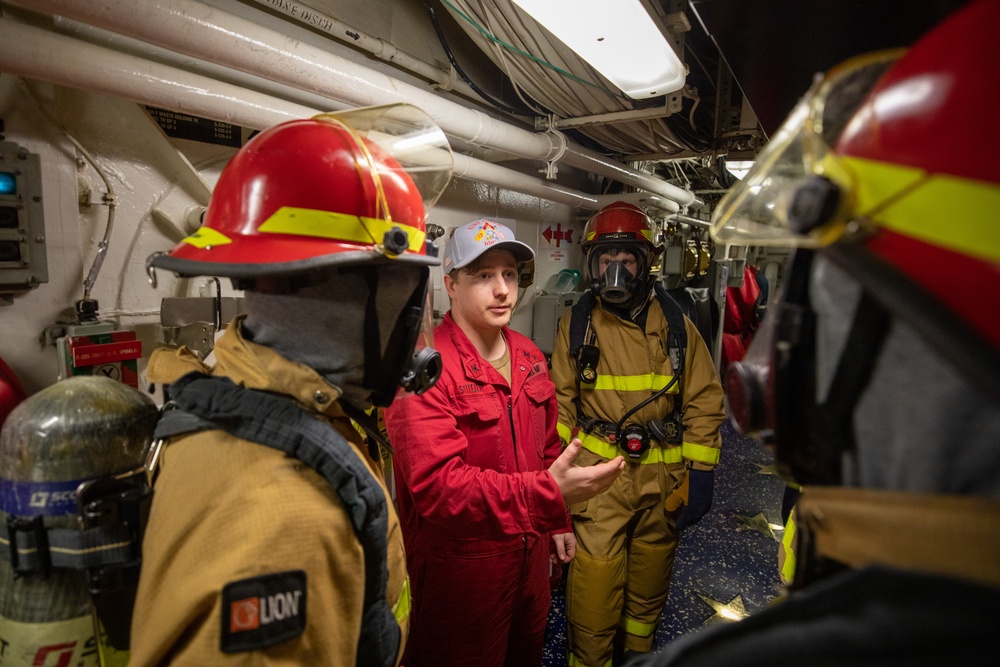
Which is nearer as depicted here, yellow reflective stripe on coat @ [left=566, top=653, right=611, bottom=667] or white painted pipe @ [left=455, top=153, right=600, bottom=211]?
yellow reflective stripe on coat @ [left=566, top=653, right=611, bottom=667]

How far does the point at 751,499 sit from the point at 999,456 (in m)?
4.79

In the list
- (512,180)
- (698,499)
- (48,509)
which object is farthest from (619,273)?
(48,509)

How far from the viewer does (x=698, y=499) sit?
2713 mm

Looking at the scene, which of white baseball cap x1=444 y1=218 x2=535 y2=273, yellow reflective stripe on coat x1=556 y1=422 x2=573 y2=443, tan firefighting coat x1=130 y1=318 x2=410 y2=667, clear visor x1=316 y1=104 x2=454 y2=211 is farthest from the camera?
yellow reflective stripe on coat x1=556 y1=422 x2=573 y2=443

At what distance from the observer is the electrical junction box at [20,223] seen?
1562 millimetres

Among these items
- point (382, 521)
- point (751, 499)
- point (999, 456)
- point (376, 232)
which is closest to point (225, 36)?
point (376, 232)

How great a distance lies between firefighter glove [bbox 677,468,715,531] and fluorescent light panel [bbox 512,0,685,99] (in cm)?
217

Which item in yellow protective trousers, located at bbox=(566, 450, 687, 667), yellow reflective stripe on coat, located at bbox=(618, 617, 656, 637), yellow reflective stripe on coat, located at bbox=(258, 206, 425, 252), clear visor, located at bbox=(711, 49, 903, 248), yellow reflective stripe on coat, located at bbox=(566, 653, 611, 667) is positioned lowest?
yellow reflective stripe on coat, located at bbox=(566, 653, 611, 667)

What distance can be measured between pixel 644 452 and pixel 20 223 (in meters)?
2.91

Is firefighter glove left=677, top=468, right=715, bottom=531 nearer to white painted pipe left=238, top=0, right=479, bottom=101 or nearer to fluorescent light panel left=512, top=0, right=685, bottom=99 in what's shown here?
fluorescent light panel left=512, top=0, right=685, bottom=99

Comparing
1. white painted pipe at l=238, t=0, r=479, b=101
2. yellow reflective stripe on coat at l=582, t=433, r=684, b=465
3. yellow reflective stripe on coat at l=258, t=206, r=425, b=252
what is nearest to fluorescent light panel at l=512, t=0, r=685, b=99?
white painted pipe at l=238, t=0, r=479, b=101

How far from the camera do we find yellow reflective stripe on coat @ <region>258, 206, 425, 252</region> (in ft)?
3.34

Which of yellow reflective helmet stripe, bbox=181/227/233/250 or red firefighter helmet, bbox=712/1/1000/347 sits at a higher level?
red firefighter helmet, bbox=712/1/1000/347

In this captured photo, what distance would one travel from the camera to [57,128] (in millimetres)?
1698
